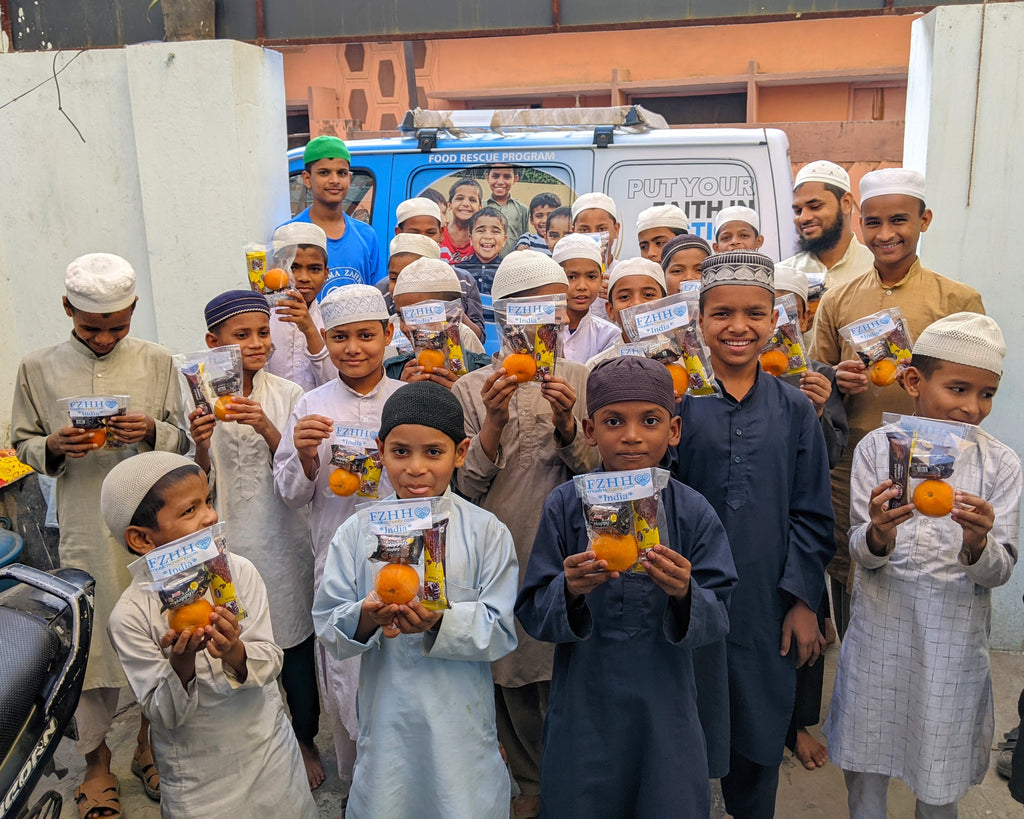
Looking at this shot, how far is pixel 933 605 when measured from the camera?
2.75 metres

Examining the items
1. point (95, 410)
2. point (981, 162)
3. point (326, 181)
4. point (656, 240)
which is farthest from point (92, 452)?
point (981, 162)

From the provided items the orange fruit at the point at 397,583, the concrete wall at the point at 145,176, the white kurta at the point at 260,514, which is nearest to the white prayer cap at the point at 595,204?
the concrete wall at the point at 145,176

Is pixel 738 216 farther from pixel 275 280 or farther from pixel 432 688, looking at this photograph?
pixel 432 688

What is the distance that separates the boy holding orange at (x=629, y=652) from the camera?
2.43 metres

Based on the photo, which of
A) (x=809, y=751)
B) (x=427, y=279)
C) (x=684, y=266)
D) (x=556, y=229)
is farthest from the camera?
(x=556, y=229)

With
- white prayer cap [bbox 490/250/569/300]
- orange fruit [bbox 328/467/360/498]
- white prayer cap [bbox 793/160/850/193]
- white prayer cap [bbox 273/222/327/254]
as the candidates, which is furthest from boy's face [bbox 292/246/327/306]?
white prayer cap [bbox 793/160/850/193]

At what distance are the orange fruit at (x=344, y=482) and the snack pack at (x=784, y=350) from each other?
1493 millimetres

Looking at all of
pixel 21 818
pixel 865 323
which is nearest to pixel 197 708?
pixel 21 818

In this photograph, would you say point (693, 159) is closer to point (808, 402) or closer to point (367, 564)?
point (808, 402)

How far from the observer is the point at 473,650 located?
2426 mm

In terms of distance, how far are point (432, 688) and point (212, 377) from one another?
1.39 metres

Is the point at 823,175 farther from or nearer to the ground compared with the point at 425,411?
farther from the ground

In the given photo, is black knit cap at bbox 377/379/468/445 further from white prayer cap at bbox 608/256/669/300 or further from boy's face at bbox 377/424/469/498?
white prayer cap at bbox 608/256/669/300

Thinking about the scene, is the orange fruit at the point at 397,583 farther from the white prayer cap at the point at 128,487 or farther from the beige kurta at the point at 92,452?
the beige kurta at the point at 92,452
